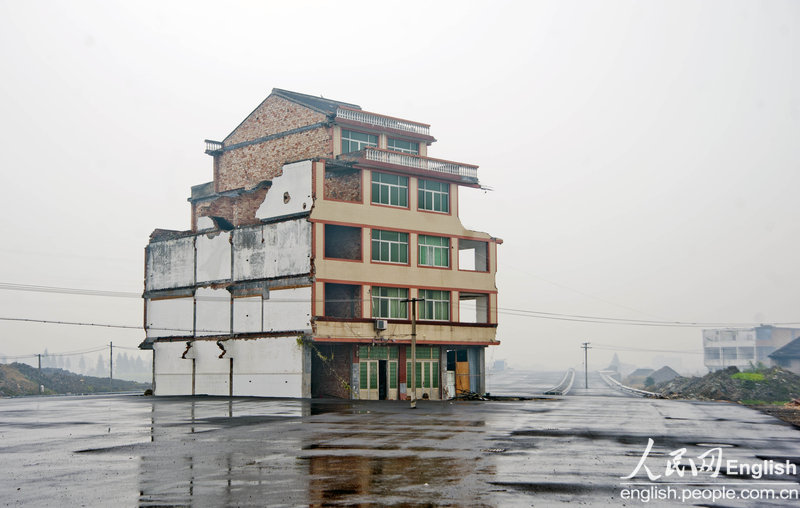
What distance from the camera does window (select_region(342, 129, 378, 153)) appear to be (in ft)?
192

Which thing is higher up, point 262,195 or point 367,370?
point 262,195

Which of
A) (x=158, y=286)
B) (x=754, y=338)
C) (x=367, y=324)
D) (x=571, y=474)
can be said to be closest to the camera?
(x=571, y=474)

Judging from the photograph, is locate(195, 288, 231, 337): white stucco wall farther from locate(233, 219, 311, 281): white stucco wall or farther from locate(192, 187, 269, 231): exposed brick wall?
locate(192, 187, 269, 231): exposed brick wall

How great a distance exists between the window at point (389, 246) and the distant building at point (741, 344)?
A: 142 m

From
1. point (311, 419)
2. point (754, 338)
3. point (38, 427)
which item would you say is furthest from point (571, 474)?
point (754, 338)

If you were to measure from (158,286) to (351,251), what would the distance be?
19.2m

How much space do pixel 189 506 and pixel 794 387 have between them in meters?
77.6

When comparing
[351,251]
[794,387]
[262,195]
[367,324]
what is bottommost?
[794,387]

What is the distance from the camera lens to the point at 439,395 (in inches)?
2331

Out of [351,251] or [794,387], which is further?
[794,387]

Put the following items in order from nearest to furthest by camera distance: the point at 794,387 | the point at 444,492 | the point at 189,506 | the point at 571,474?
the point at 189,506 → the point at 444,492 → the point at 571,474 → the point at 794,387

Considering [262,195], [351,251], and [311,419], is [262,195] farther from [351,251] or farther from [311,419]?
[311,419]

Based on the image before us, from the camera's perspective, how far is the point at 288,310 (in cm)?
5281

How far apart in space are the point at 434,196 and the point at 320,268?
13.2 m
